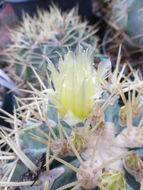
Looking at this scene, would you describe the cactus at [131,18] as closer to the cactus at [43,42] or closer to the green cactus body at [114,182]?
Answer: the cactus at [43,42]

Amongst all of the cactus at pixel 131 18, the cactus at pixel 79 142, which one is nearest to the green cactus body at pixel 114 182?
the cactus at pixel 79 142

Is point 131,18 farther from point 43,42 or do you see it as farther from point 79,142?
point 79,142

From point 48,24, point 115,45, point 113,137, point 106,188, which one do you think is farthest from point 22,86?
point 106,188

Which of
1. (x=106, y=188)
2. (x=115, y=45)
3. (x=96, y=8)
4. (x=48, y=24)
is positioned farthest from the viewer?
(x=96, y=8)

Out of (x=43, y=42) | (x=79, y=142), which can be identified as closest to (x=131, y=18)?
(x=43, y=42)

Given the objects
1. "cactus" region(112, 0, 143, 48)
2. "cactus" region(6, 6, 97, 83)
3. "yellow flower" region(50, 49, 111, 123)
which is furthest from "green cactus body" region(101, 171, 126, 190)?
"cactus" region(112, 0, 143, 48)

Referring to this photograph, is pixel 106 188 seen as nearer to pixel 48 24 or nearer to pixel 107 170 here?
pixel 107 170
